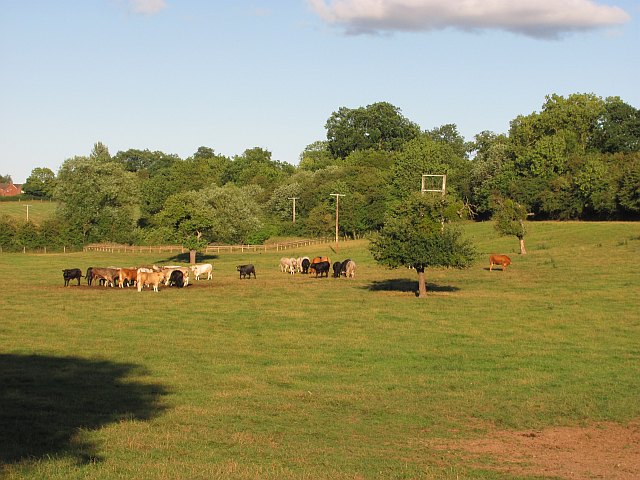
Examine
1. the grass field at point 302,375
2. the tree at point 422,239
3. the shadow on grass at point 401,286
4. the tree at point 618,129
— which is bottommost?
the grass field at point 302,375

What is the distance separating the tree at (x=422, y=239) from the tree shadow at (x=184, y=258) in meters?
35.0

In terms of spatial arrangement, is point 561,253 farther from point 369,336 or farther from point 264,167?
point 264,167

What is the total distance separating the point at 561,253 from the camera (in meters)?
65.2

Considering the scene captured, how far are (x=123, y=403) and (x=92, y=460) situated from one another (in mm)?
6015

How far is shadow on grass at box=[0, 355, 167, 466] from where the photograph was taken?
46.8 ft

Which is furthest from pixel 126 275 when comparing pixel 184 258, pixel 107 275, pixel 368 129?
pixel 368 129

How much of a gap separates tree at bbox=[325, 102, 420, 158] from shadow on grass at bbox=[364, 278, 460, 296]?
411 feet

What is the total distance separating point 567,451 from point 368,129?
166457mm

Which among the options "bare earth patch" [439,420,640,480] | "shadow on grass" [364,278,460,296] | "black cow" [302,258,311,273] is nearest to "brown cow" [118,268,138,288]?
"shadow on grass" [364,278,460,296]

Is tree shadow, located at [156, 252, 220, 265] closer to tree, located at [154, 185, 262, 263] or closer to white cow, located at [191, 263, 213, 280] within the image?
tree, located at [154, 185, 262, 263]

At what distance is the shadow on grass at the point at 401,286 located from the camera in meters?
47.9

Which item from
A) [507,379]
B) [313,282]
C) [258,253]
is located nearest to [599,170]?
[258,253]

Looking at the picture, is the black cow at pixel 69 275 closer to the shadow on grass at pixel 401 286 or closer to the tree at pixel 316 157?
the shadow on grass at pixel 401 286

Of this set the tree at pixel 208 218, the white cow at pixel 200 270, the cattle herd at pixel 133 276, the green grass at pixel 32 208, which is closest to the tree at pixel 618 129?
the tree at pixel 208 218
